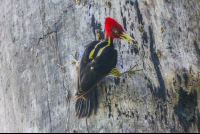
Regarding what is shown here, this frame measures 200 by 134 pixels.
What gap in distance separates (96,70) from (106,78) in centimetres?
8

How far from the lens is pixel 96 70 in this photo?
1.65 m

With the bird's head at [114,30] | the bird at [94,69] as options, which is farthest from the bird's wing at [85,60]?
the bird's head at [114,30]

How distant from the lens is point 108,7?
6.09 ft

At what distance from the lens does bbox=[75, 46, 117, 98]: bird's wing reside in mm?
Result: 1634

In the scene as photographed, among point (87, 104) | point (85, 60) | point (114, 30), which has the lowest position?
point (87, 104)

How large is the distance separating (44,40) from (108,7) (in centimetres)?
53

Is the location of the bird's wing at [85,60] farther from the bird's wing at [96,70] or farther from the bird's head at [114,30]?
the bird's head at [114,30]

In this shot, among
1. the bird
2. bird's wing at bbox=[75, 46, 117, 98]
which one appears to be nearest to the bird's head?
the bird

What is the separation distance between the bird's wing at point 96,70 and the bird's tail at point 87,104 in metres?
0.03

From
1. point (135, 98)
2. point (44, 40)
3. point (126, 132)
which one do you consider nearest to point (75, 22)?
point (44, 40)

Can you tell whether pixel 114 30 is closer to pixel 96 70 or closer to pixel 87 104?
pixel 96 70

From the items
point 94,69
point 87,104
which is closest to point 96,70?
point 94,69

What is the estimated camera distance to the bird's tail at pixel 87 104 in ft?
5.29

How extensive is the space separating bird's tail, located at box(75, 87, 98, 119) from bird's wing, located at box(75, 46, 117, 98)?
0.03 meters
